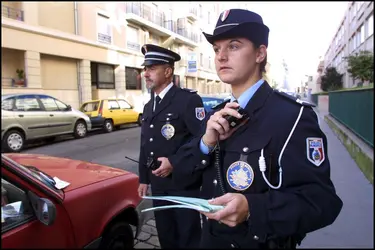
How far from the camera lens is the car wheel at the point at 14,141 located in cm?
816

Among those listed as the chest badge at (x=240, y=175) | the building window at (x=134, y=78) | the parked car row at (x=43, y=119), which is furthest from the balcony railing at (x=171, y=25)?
the parked car row at (x=43, y=119)

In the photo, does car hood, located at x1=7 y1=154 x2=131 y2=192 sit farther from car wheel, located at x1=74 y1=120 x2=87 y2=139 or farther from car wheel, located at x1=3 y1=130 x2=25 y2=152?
car wheel, located at x1=74 y1=120 x2=87 y2=139

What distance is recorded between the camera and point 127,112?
13703 mm

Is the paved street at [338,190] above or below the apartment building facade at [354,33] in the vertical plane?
below

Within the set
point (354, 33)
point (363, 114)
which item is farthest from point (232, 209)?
point (354, 33)

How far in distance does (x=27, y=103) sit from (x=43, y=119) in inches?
28.2

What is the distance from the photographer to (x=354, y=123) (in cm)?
777

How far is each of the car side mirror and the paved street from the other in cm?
160

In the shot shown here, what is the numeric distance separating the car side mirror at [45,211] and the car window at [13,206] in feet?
0.28

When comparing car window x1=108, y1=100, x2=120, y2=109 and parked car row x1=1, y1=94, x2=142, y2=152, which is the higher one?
car window x1=108, y1=100, x2=120, y2=109

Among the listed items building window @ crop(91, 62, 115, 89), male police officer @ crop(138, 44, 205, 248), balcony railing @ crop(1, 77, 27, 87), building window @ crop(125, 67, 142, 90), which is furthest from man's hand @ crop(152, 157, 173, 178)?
building window @ crop(91, 62, 115, 89)

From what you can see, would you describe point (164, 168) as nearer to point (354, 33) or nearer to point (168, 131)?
point (168, 131)

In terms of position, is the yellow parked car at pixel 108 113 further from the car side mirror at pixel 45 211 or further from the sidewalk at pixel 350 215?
the car side mirror at pixel 45 211

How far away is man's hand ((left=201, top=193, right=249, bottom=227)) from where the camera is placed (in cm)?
107
